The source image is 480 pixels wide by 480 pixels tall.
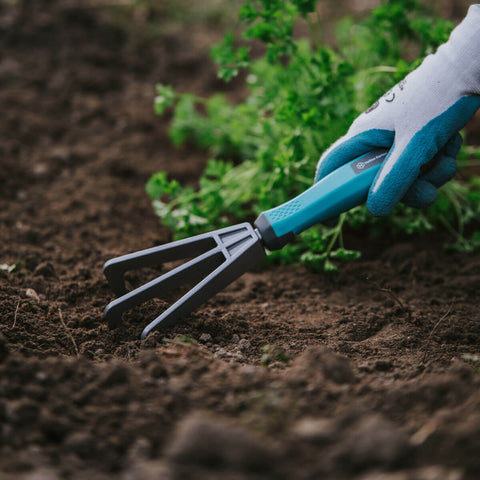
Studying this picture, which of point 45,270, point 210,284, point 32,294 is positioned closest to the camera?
point 210,284

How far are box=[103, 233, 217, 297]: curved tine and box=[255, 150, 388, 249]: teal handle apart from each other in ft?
0.69

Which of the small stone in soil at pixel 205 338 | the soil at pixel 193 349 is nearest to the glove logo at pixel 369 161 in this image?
the soil at pixel 193 349

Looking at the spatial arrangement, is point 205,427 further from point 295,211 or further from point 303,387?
point 295,211

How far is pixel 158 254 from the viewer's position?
1684 millimetres

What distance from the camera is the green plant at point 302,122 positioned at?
2.09 metres

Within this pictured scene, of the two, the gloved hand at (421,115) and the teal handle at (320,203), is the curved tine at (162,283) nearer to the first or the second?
the teal handle at (320,203)

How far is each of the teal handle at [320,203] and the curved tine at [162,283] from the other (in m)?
0.20

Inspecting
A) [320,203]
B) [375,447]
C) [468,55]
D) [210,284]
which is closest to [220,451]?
[375,447]

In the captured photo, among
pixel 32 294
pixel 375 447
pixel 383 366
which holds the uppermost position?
Result: pixel 32 294

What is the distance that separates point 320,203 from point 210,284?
47 cm

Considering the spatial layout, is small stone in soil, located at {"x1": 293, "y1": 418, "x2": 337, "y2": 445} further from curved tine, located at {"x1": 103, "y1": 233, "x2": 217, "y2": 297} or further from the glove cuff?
the glove cuff

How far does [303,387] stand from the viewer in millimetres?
1257

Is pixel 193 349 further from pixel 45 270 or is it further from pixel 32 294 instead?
pixel 45 270

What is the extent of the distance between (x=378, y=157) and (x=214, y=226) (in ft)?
3.02
